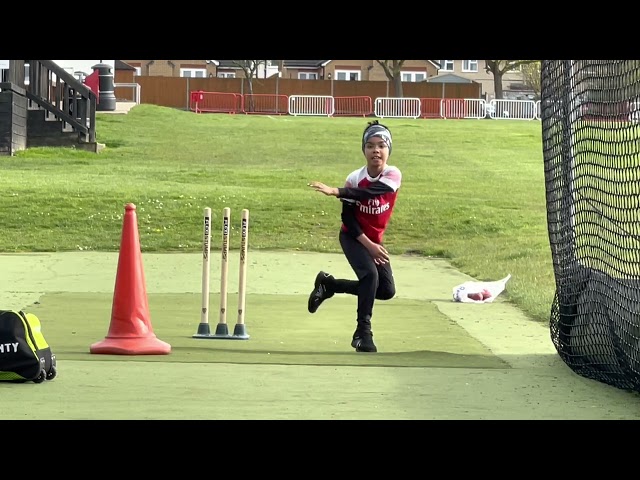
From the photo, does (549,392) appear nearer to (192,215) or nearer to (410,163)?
(192,215)

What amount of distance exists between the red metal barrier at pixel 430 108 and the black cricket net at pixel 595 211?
46.0 meters

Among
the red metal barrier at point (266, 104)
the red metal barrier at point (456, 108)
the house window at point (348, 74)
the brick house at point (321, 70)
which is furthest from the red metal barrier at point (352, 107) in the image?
the house window at point (348, 74)

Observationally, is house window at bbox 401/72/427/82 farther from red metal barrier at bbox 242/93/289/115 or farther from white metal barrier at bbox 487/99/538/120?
red metal barrier at bbox 242/93/289/115

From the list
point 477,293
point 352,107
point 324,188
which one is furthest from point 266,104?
point 324,188

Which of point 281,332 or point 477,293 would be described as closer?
point 281,332

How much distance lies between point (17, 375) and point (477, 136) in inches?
1339

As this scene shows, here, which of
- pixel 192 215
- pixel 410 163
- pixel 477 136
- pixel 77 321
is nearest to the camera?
pixel 77 321

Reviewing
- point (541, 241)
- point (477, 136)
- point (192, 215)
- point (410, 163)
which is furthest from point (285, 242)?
point (477, 136)

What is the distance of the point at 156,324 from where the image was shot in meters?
11.1

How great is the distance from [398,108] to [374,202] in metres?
45.1

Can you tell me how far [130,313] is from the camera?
942 cm

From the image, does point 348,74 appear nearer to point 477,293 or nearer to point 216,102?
point 216,102

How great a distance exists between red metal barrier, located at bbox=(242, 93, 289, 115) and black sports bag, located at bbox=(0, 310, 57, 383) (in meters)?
48.5

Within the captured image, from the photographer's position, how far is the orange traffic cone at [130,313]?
30.7ft
